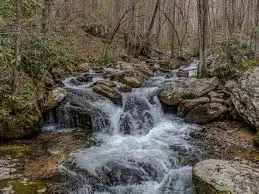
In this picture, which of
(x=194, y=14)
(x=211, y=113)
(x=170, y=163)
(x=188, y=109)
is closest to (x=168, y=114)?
(x=188, y=109)

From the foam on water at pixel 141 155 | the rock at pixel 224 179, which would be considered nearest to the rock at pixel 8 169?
the foam on water at pixel 141 155

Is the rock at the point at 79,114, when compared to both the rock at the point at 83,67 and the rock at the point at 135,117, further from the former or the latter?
A: the rock at the point at 83,67

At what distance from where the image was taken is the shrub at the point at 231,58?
1262cm

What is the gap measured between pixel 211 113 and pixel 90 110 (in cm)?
421

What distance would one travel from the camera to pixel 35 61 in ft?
38.8

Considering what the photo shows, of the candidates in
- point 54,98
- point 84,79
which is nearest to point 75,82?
point 84,79

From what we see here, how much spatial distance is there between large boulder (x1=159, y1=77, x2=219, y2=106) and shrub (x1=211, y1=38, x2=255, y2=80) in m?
0.43

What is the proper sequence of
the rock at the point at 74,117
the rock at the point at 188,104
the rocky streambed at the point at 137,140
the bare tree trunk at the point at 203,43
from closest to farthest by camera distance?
the rocky streambed at the point at 137,140, the rock at the point at 74,117, the rock at the point at 188,104, the bare tree trunk at the point at 203,43

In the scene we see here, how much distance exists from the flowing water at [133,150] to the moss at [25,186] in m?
0.62

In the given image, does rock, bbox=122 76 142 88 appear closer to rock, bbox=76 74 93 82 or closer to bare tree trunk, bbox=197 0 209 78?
rock, bbox=76 74 93 82

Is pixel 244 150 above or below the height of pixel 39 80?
below

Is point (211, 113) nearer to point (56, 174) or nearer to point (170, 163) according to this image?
point (170, 163)

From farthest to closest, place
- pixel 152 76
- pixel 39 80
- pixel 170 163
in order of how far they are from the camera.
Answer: pixel 152 76, pixel 39 80, pixel 170 163

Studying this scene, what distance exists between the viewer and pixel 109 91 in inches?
517
